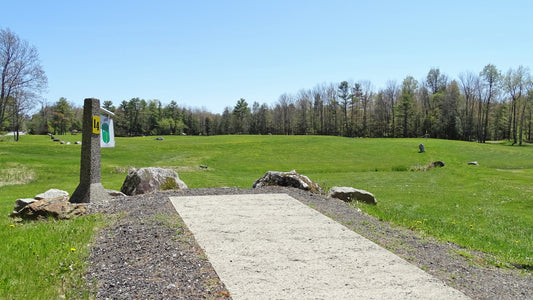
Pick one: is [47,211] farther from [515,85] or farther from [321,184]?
[515,85]

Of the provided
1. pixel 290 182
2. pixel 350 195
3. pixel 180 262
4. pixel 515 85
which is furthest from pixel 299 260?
pixel 515 85

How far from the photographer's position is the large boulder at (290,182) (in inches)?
480

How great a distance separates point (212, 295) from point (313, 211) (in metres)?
5.23

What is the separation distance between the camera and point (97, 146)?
33.3ft

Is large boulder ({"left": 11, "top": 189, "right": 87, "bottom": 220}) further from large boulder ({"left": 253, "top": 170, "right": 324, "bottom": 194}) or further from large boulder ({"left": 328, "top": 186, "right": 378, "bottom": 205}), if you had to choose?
large boulder ({"left": 328, "top": 186, "right": 378, "bottom": 205})

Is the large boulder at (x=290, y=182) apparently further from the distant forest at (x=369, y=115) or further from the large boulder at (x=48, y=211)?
the distant forest at (x=369, y=115)

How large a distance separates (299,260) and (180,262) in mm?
1694

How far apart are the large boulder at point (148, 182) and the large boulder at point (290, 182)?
2.90 meters

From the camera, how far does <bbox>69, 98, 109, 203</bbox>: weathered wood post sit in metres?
9.81

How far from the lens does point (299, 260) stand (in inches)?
207

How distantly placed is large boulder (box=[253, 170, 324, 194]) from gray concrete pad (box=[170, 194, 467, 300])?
12.0ft

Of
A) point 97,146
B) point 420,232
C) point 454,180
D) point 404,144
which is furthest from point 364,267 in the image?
point 404,144

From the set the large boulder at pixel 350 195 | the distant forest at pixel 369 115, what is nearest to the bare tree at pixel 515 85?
the distant forest at pixel 369 115

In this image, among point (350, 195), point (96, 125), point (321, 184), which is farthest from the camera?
point (321, 184)
